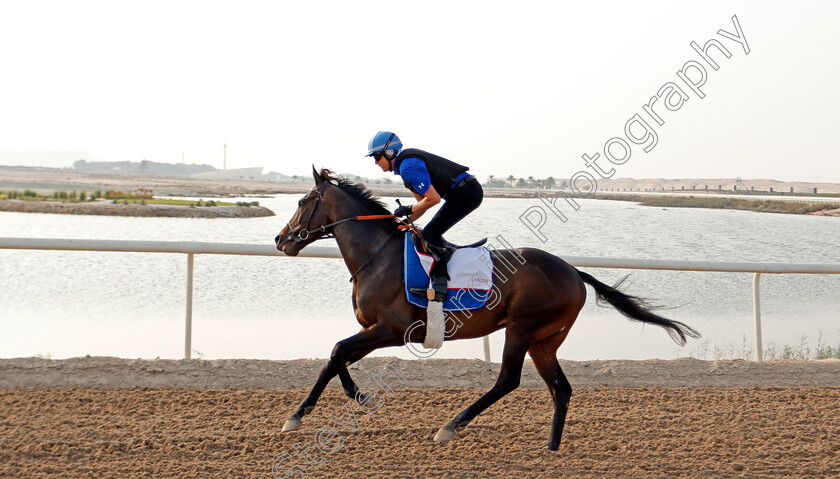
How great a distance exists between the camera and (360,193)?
4.88m

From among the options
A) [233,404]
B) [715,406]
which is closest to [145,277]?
[233,404]

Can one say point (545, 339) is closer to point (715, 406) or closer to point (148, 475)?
point (715, 406)

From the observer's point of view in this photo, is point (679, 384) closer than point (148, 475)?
No

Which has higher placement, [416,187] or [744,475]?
[416,187]

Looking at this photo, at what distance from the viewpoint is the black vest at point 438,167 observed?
446cm

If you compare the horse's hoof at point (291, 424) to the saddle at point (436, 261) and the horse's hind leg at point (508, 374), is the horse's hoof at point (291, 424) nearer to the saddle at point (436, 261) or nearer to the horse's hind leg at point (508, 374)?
the horse's hind leg at point (508, 374)

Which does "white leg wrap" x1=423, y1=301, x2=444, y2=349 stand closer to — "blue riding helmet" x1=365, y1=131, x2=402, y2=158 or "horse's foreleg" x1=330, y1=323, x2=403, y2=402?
"horse's foreleg" x1=330, y1=323, x2=403, y2=402

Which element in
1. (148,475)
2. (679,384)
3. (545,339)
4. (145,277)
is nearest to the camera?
A: (148,475)

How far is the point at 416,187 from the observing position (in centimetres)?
438

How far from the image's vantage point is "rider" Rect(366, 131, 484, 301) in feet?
14.3

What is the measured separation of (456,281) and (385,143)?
107 cm

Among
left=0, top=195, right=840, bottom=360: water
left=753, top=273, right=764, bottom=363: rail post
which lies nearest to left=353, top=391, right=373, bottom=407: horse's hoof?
left=0, top=195, right=840, bottom=360: water

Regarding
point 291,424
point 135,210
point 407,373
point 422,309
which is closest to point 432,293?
point 422,309

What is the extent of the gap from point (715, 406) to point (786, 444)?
38.0 inches
